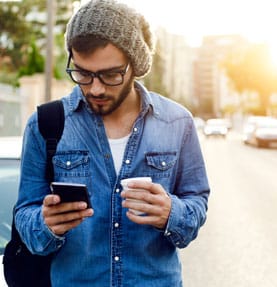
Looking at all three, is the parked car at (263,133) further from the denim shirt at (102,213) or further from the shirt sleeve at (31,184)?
the shirt sleeve at (31,184)

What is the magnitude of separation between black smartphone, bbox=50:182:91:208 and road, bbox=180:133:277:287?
12.9ft

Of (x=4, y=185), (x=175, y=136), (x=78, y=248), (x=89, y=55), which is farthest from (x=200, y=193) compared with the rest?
(x=4, y=185)

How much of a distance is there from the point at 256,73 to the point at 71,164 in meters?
65.8

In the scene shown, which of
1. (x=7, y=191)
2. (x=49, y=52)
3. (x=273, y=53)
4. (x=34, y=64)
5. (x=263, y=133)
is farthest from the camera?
(x=273, y=53)

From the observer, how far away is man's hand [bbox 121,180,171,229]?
1803 mm

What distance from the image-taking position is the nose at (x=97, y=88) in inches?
77.5

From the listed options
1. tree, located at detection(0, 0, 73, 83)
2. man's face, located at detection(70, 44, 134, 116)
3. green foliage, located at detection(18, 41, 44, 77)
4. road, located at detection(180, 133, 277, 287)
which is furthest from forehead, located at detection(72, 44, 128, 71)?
tree, located at detection(0, 0, 73, 83)

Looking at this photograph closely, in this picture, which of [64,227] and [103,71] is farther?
[103,71]

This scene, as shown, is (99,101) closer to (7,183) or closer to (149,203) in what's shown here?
(149,203)

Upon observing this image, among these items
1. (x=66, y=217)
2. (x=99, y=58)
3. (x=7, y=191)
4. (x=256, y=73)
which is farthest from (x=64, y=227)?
(x=256, y=73)

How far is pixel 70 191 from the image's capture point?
69.2 inches

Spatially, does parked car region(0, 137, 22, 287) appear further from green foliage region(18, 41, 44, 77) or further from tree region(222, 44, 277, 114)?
tree region(222, 44, 277, 114)

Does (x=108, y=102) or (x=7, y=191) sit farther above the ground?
(x=108, y=102)

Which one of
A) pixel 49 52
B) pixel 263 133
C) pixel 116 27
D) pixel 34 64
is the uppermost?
pixel 116 27
